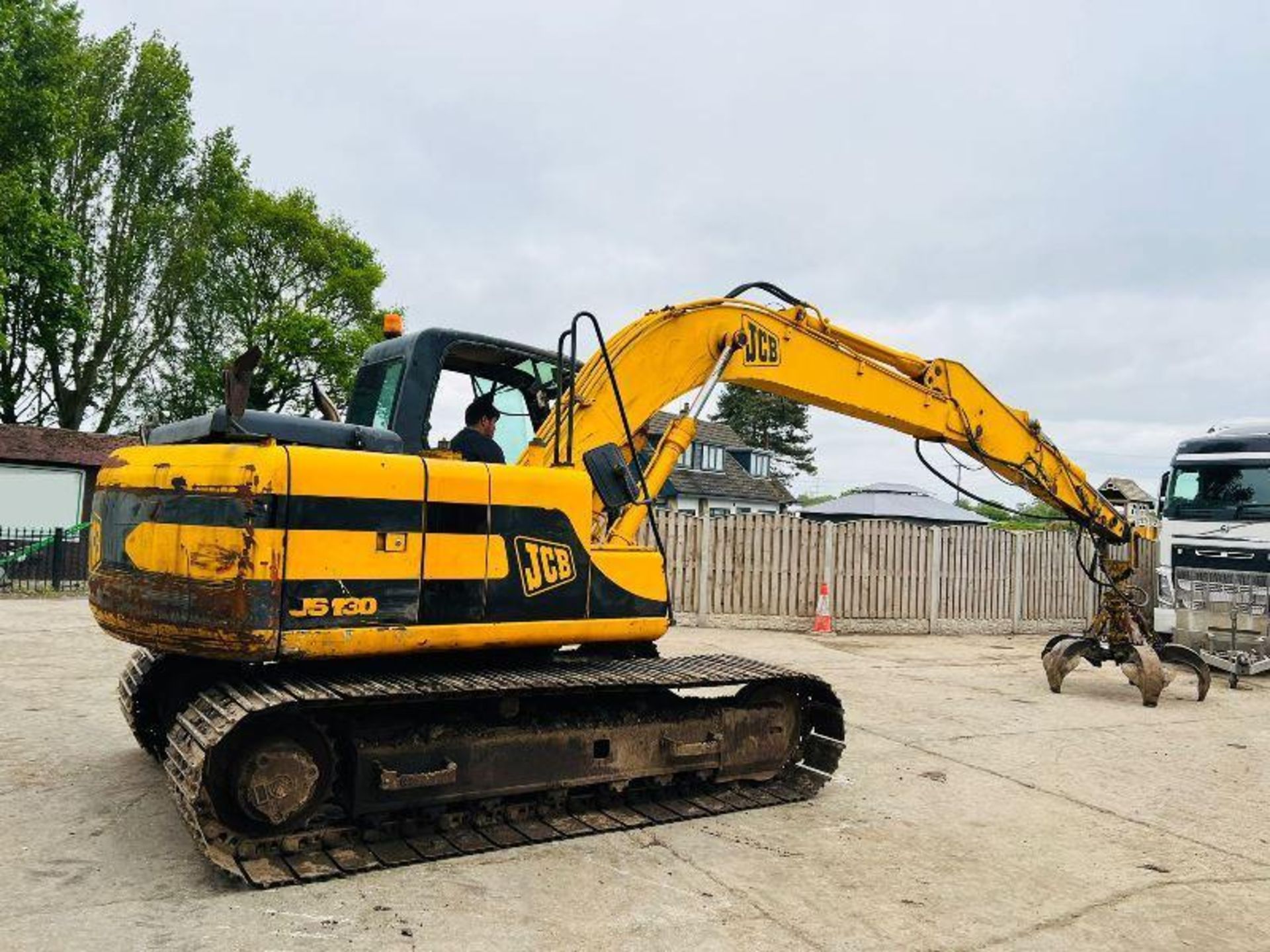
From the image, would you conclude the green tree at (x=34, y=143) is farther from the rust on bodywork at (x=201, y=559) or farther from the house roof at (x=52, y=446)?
the rust on bodywork at (x=201, y=559)

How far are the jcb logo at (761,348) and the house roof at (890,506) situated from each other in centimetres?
A: 3294

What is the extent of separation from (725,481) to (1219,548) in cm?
3233

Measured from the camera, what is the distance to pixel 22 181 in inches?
899

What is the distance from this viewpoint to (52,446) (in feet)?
75.6

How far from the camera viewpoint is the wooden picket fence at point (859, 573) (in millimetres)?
15617

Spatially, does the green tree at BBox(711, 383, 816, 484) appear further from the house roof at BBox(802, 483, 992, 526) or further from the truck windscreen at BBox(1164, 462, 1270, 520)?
the truck windscreen at BBox(1164, 462, 1270, 520)

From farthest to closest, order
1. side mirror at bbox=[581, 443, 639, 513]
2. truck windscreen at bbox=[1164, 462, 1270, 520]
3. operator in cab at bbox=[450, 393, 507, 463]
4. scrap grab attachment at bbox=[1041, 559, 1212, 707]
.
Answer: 1. truck windscreen at bbox=[1164, 462, 1270, 520]
2. scrap grab attachment at bbox=[1041, 559, 1212, 707]
3. operator in cab at bbox=[450, 393, 507, 463]
4. side mirror at bbox=[581, 443, 639, 513]

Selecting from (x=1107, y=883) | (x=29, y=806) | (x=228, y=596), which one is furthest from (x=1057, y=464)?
(x=29, y=806)

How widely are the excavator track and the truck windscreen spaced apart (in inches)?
393

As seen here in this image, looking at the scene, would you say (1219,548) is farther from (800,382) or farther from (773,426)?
(773,426)

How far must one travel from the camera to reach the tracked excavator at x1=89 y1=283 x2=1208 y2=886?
13.8 feet

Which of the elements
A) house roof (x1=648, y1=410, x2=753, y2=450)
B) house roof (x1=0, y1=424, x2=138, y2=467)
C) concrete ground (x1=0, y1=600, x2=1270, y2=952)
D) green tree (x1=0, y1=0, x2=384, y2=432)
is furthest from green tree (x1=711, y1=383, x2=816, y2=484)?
concrete ground (x1=0, y1=600, x2=1270, y2=952)

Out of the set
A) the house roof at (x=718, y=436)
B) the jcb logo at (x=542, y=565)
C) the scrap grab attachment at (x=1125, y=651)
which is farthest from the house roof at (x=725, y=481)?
the jcb logo at (x=542, y=565)

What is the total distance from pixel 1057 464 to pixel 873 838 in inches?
214
